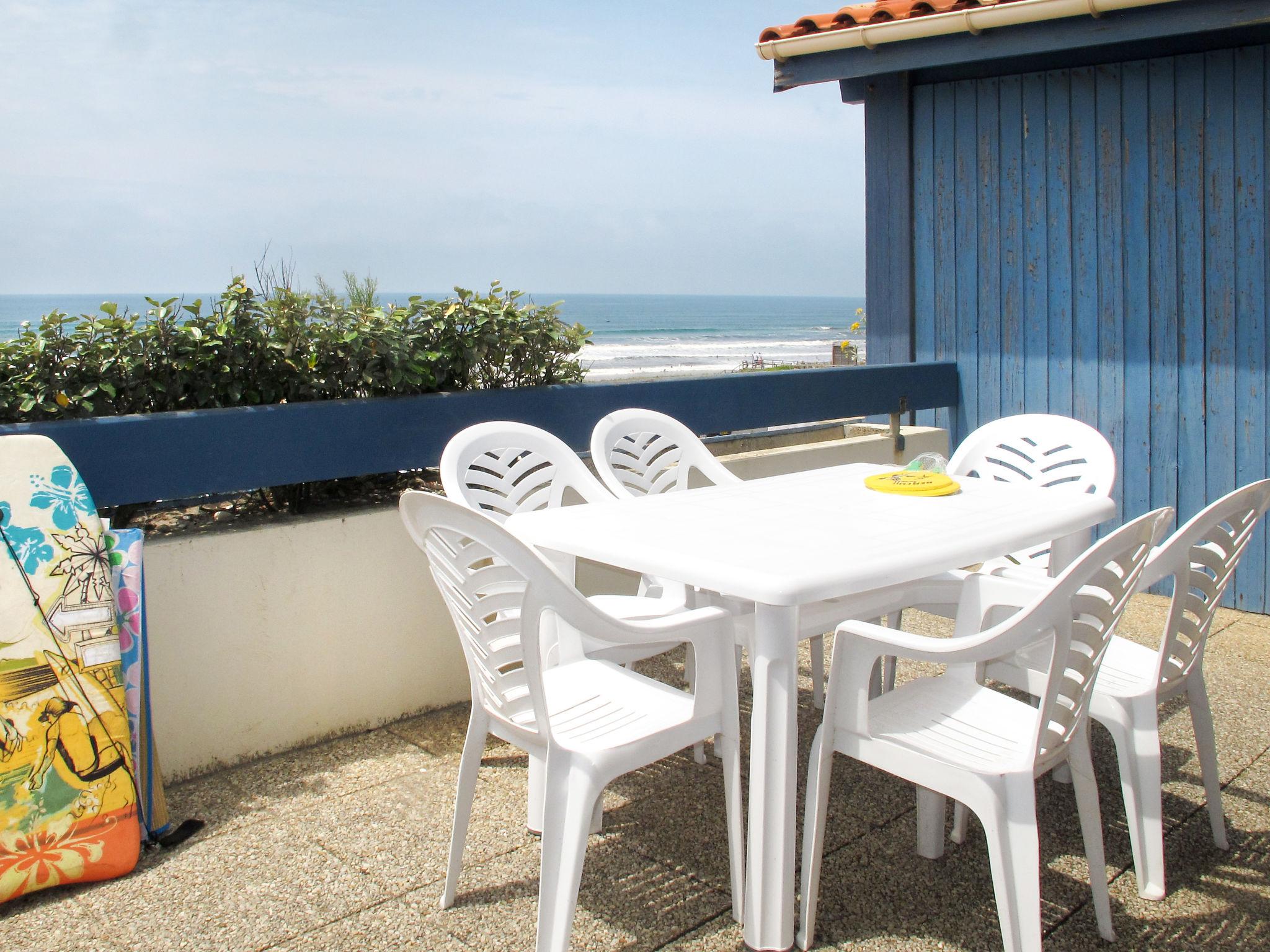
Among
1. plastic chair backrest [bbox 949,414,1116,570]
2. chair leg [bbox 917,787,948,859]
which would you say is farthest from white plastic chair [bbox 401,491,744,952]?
plastic chair backrest [bbox 949,414,1116,570]

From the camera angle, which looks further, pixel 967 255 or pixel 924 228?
pixel 924 228

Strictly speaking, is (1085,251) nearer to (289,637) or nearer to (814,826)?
(814,826)

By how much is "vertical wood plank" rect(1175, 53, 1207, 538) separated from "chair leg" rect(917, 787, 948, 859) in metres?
2.89

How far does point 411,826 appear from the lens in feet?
8.36

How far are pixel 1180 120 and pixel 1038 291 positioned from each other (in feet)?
3.00

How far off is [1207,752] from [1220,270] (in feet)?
9.10

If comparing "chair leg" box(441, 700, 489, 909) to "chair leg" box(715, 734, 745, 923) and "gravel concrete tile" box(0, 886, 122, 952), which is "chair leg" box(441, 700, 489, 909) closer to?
"chair leg" box(715, 734, 745, 923)

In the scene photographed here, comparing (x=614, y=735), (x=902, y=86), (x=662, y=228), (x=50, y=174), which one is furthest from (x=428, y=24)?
(x=614, y=735)

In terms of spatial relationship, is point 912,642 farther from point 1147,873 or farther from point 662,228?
point 662,228

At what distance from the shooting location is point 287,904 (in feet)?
7.20

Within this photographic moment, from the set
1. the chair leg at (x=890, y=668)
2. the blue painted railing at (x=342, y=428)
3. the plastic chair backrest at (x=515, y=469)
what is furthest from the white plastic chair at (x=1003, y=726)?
the blue painted railing at (x=342, y=428)

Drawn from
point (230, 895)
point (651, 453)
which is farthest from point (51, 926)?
point (651, 453)

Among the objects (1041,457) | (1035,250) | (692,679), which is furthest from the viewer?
(1035,250)

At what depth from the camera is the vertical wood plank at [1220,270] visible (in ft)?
14.2
